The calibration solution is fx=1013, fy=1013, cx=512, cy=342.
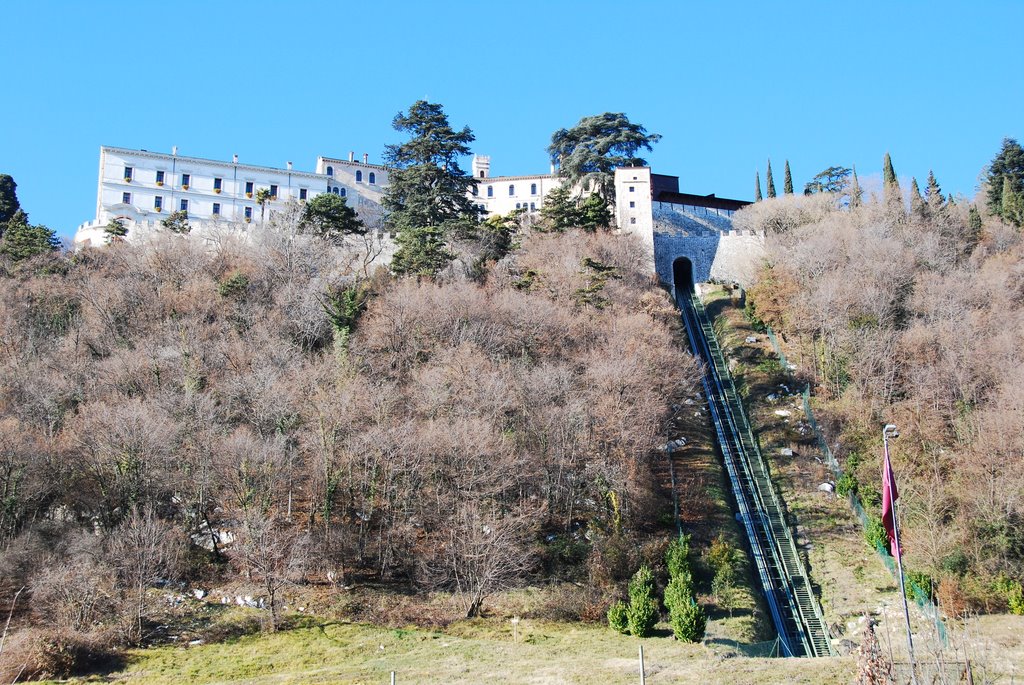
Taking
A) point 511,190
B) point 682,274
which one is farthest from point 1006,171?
point 511,190

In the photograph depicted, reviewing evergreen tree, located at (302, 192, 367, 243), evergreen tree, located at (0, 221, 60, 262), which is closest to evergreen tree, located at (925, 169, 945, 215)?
evergreen tree, located at (302, 192, 367, 243)

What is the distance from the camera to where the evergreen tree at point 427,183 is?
5891 cm

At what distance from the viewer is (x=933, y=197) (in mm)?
64438

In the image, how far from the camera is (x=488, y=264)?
55469mm

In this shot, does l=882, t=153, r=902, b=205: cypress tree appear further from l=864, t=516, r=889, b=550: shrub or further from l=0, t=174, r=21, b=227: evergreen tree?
l=0, t=174, r=21, b=227: evergreen tree

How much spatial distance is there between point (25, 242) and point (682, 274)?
40.9 meters

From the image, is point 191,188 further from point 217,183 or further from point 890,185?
point 890,185

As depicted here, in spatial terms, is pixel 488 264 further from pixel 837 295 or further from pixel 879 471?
pixel 879 471

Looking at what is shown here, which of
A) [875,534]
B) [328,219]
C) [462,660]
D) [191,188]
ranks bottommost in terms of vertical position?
[462,660]

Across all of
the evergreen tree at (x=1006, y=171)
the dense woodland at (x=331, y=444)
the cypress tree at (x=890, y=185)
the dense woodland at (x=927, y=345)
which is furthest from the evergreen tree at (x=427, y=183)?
the evergreen tree at (x=1006, y=171)

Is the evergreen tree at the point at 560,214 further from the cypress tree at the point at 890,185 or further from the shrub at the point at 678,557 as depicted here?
the shrub at the point at 678,557

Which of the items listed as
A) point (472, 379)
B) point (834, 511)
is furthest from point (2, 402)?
point (834, 511)

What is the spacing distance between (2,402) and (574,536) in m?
21.5

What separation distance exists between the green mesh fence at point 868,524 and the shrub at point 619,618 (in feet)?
25.0
